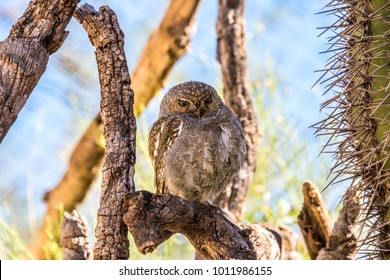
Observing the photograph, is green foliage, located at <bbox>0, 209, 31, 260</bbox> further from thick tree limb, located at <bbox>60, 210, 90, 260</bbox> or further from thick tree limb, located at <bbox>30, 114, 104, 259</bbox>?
thick tree limb, located at <bbox>30, 114, 104, 259</bbox>

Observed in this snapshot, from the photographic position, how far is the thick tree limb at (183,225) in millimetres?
1178

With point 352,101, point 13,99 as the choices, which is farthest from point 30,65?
point 352,101

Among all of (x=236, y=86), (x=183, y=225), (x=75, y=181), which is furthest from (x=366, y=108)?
(x=75, y=181)

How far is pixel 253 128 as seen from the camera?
2428mm

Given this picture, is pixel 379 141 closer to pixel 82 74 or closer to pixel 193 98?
pixel 193 98

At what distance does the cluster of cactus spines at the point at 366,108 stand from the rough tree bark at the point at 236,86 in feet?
3.24

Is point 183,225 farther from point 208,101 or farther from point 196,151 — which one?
point 208,101

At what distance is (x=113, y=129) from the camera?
1.30 m

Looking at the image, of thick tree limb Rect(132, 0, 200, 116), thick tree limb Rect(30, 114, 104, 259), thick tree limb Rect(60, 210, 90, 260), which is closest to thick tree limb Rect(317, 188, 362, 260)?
thick tree limb Rect(60, 210, 90, 260)

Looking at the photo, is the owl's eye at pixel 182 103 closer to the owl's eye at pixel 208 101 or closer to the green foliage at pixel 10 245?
the owl's eye at pixel 208 101

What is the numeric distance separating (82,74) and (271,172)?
0.88 metres

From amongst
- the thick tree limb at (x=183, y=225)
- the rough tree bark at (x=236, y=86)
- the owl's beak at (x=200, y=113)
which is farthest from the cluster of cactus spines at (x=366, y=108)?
the rough tree bark at (x=236, y=86)

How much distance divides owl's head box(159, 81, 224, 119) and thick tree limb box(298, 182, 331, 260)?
39cm

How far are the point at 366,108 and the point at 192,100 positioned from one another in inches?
30.0
